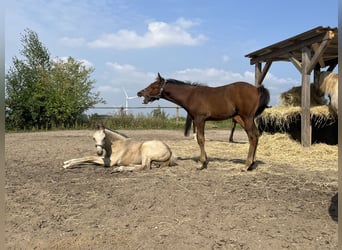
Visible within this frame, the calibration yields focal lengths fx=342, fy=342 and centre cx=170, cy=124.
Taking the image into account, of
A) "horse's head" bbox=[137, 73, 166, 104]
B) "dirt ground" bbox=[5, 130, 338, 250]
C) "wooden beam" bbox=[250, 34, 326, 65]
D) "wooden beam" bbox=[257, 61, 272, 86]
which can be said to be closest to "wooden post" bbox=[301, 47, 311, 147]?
"wooden beam" bbox=[250, 34, 326, 65]

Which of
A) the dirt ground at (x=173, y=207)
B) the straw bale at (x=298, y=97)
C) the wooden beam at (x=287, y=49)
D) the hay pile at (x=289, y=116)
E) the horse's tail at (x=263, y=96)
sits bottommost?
the dirt ground at (x=173, y=207)

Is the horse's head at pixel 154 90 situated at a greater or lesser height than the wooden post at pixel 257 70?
lesser

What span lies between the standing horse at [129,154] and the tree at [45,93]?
15.9 metres

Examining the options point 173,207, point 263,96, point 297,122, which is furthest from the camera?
point 297,122

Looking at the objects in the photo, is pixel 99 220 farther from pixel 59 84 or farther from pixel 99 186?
pixel 59 84

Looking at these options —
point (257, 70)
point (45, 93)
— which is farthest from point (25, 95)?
point (257, 70)

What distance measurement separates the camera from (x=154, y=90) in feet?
23.0

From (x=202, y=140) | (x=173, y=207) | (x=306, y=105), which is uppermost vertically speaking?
(x=306, y=105)

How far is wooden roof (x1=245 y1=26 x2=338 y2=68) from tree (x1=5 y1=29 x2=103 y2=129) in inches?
532

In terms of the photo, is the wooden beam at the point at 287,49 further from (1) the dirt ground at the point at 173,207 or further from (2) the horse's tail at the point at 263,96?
(1) the dirt ground at the point at 173,207

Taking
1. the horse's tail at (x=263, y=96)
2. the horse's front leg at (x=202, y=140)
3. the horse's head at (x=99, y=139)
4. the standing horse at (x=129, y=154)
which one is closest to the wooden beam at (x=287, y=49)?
the horse's tail at (x=263, y=96)

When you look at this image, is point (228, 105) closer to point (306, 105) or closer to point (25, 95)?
point (306, 105)

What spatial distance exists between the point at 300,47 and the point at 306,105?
5.41 ft

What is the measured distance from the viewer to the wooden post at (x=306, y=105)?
9.08m
